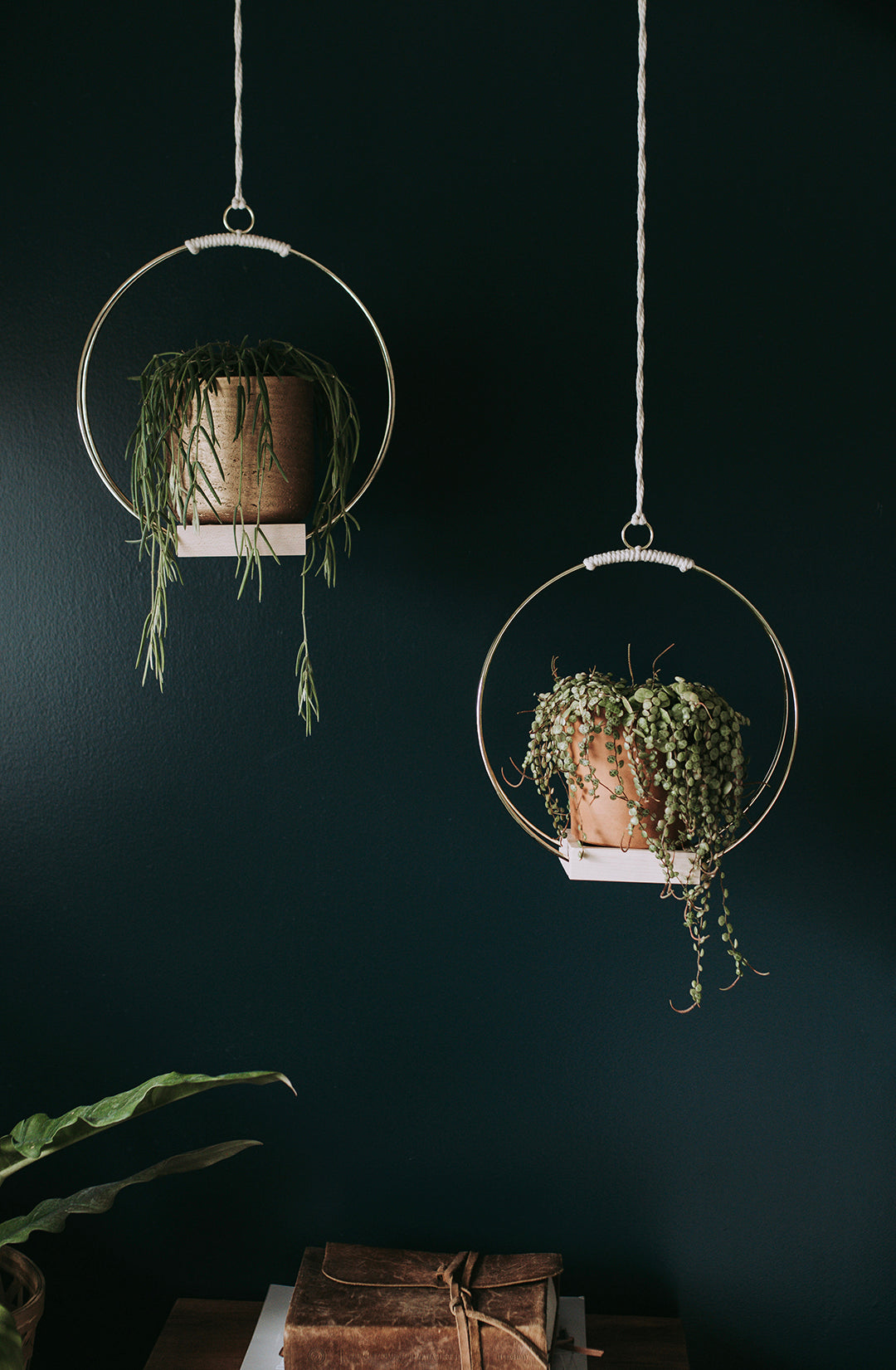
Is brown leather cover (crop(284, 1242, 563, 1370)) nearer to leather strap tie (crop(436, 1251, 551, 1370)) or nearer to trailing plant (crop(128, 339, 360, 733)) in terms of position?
leather strap tie (crop(436, 1251, 551, 1370))

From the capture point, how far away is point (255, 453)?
128 cm

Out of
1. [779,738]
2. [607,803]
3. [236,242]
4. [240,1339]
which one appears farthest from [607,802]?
[240,1339]

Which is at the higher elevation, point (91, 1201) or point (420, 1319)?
point (91, 1201)

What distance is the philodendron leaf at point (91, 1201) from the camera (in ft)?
4.30

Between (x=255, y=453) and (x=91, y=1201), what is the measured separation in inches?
40.5

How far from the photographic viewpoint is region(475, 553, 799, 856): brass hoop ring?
127cm

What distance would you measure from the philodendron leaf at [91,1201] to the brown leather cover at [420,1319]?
23cm

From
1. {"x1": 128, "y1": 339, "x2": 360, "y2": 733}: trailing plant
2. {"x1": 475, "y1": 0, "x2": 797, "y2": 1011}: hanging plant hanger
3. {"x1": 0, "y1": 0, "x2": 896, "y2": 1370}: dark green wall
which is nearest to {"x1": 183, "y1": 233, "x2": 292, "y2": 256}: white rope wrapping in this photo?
{"x1": 128, "y1": 339, "x2": 360, "y2": 733}: trailing plant

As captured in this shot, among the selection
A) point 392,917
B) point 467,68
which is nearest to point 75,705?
point 392,917

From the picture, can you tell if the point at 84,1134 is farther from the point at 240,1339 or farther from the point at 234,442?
the point at 234,442

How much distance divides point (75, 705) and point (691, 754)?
98 cm

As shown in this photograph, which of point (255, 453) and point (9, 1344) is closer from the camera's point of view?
point (9, 1344)

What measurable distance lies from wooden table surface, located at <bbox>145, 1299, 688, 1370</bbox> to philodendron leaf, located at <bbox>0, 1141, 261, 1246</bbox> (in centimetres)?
31

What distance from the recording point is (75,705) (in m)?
1.60
